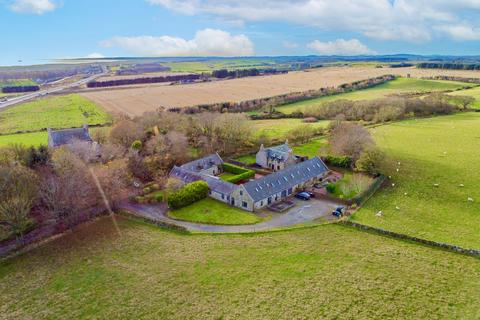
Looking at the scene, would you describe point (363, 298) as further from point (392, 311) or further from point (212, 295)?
point (212, 295)

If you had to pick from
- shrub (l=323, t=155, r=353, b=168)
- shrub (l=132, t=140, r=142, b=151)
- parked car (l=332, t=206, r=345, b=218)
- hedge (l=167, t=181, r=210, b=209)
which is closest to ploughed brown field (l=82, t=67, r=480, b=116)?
shrub (l=132, t=140, r=142, b=151)

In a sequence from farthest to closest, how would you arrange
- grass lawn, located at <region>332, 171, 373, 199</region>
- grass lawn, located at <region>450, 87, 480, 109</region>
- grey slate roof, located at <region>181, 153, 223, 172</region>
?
grass lawn, located at <region>450, 87, 480, 109</region> → grey slate roof, located at <region>181, 153, 223, 172</region> → grass lawn, located at <region>332, 171, 373, 199</region>

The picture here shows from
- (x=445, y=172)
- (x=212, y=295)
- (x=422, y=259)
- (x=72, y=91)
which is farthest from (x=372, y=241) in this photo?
(x=72, y=91)

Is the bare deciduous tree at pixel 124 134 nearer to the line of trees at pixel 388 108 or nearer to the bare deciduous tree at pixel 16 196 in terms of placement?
the bare deciduous tree at pixel 16 196

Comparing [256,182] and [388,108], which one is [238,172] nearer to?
[256,182]

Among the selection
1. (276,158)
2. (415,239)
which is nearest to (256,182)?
(276,158)

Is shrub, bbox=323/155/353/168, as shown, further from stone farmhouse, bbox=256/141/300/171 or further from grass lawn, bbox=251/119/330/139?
grass lawn, bbox=251/119/330/139
